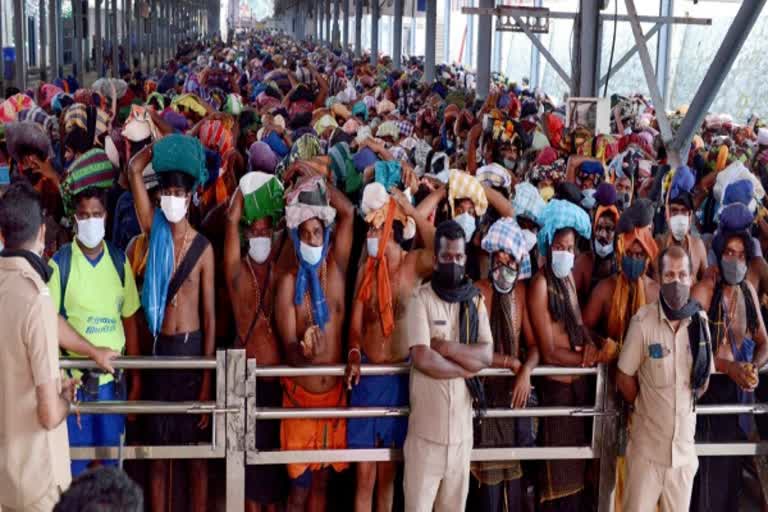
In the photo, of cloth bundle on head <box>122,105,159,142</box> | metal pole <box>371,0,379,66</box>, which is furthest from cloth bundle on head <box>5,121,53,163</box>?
metal pole <box>371,0,379,66</box>

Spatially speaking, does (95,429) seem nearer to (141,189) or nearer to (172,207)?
(172,207)

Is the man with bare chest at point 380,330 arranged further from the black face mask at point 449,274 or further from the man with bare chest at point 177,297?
the man with bare chest at point 177,297

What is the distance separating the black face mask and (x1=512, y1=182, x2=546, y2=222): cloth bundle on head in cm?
127

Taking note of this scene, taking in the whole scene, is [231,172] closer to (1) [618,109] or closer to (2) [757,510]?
(2) [757,510]

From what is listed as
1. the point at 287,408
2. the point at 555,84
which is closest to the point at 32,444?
the point at 287,408

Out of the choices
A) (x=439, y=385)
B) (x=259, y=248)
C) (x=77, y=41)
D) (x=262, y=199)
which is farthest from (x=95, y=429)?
(x=77, y=41)

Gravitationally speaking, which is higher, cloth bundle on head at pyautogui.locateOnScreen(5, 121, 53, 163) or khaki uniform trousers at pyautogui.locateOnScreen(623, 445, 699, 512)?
cloth bundle on head at pyautogui.locateOnScreen(5, 121, 53, 163)

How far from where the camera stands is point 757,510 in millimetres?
5410

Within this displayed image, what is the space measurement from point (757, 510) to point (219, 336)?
3.24 m

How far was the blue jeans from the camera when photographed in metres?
4.45

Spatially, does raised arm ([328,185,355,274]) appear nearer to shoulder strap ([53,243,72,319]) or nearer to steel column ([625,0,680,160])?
shoulder strap ([53,243,72,319])

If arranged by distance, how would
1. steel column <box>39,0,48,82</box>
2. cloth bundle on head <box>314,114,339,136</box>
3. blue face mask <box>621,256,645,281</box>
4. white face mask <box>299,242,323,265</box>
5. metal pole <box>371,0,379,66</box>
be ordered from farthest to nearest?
metal pole <box>371,0,379,66</box>, steel column <box>39,0,48,82</box>, cloth bundle on head <box>314,114,339,136</box>, blue face mask <box>621,256,645,281</box>, white face mask <box>299,242,323,265</box>

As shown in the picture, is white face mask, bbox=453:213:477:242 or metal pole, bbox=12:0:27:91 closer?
white face mask, bbox=453:213:477:242

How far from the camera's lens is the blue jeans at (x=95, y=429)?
4.45m
